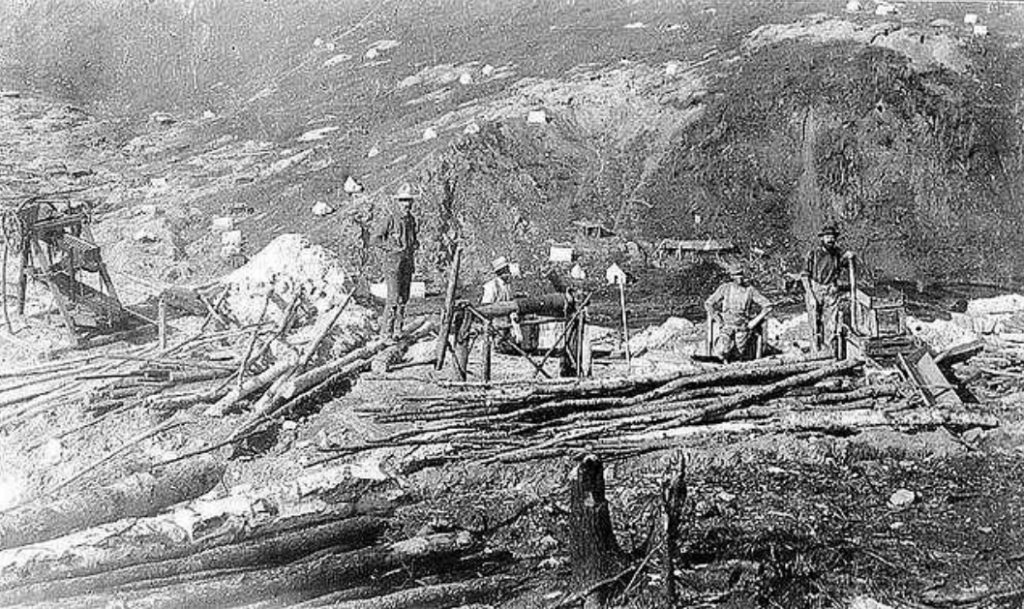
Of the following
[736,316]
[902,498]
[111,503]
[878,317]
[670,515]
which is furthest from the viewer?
[878,317]

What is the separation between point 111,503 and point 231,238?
35.2 ft

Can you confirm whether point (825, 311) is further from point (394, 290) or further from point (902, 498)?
point (394, 290)

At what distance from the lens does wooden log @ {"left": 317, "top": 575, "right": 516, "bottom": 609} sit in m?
5.80

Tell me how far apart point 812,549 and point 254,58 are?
2016 cm

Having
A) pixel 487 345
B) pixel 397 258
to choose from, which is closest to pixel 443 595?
pixel 487 345

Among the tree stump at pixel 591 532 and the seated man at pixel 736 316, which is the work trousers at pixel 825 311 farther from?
the tree stump at pixel 591 532

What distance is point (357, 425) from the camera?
899cm

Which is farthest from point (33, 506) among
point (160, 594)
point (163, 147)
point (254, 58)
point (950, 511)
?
point (254, 58)

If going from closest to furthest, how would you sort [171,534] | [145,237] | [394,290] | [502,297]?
[171,534] → [502,297] → [394,290] → [145,237]

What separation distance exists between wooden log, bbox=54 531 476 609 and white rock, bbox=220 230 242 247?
1167 cm

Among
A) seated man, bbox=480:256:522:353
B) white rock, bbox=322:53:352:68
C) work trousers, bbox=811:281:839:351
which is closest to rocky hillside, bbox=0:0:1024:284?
white rock, bbox=322:53:352:68

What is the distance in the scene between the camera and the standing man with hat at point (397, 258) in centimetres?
1166

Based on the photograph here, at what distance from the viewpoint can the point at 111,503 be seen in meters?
7.04

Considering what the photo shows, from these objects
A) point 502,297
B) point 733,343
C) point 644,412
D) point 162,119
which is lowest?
point 644,412
